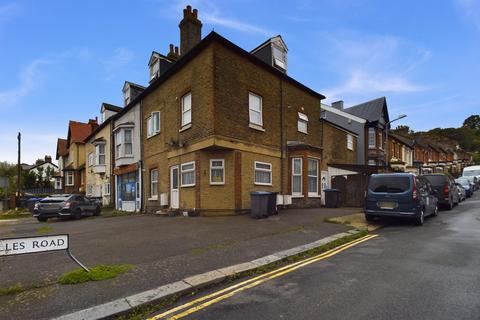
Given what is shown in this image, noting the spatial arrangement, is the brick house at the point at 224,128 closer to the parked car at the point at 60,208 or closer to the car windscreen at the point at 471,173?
the parked car at the point at 60,208

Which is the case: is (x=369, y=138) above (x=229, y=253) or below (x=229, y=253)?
above

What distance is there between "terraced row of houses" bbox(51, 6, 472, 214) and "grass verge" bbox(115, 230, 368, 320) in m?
6.51

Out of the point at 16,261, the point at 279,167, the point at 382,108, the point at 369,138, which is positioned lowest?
the point at 16,261

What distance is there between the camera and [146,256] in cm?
748

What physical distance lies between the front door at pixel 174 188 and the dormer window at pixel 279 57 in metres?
8.53

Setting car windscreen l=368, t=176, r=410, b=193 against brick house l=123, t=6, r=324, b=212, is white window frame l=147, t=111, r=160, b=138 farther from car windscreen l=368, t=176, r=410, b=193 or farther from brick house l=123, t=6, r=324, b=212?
car windscreen l=368, t=176, r=410, b=193

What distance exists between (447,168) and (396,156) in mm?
27819

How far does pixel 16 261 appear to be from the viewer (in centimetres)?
748

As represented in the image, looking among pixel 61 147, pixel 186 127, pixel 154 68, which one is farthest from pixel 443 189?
pixel 61 147

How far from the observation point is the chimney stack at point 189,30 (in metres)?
19.7

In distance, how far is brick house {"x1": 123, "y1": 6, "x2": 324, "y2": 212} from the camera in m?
14.9

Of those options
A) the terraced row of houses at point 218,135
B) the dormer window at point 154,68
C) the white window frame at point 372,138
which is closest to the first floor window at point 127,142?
the terraced row of houses at point 218,135

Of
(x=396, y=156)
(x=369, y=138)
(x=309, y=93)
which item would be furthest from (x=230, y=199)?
(x=396, y=156)

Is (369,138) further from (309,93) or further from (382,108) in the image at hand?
(309,93)
